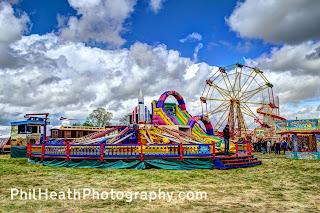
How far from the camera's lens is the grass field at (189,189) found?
20.1 feet

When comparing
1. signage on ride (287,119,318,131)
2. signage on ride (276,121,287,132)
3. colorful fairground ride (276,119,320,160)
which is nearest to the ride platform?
Result: colorful fairground ride (276,119,320,160)

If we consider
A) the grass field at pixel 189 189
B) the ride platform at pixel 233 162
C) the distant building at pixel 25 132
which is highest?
the distant building at pixel 25 132

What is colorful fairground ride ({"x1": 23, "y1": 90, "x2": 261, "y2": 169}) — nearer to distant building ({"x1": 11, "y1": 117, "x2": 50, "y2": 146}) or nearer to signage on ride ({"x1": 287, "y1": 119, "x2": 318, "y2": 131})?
signage on ride ({"x1": 287, "y1": 119, "x2": 318, "y2": 131})

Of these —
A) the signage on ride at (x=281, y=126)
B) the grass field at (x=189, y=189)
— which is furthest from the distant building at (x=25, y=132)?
the signage on ride at (x=281, y=126)

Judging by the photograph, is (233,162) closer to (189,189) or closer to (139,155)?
(139,155)

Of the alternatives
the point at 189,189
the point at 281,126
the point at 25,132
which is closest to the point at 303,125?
the point at 281,126

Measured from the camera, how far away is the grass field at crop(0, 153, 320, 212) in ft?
20.1

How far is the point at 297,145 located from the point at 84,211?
19.0 metres

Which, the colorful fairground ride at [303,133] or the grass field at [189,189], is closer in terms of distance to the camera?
the grass field at [189,189]

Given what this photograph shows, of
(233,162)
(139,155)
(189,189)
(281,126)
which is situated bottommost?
(189,189)

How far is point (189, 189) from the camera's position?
27.0 ft

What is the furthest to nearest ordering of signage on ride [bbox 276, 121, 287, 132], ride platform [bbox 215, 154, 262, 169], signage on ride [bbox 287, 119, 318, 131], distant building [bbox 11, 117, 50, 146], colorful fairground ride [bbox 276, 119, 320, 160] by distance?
distant building [bbox 11, 117, 50, 146] < signage on ride [bbox 276, 121, 287, 132] < signage on ride [bbox 287, 119, 318, 131] < colorful fairground ride [bbox 276, 119, 320, 160] < ride platform [bbox 215, 154, 262, 169]

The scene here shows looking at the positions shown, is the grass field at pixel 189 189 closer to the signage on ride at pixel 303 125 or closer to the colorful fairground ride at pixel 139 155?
the colorful fairground ride at pixel 139 155

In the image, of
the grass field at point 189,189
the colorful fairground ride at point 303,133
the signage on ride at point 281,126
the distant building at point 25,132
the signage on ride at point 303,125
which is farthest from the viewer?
the distant building at point 25,132
